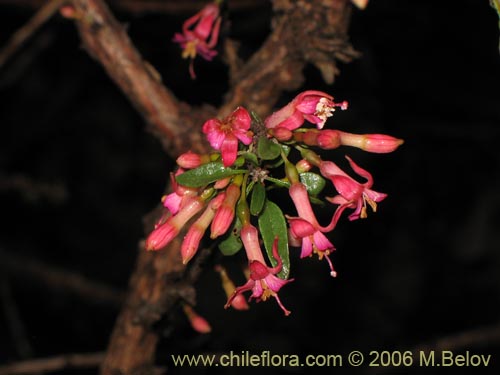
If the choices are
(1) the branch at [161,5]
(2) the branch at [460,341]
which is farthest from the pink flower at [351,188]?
(1) the branch at [161,5]

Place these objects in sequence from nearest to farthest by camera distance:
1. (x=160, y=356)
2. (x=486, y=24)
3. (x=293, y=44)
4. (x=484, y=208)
A: (x=293, y=44), (x=160, y=356), (x=486, y=24), (x=484, y=208)

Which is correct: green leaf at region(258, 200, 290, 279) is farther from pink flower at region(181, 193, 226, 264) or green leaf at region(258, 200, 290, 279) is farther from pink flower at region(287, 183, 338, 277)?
pink flower at region(181, 193, 226, 264)

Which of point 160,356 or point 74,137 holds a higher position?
point 74,137

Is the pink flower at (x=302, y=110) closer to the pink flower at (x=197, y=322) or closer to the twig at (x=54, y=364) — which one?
the pink flower at (x=197, y=322)

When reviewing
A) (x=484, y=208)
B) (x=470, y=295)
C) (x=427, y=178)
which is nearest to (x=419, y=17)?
(x=427, y=178)

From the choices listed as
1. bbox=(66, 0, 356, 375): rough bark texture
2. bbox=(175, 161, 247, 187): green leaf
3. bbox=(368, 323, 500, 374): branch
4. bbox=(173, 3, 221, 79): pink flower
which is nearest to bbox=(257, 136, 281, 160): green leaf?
bbox=(175, 161, 247, 187): green leaf

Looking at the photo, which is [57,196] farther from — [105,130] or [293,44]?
[293,44]

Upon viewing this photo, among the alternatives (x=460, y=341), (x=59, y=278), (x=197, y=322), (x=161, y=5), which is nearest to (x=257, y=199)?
(x=197, y=322)
